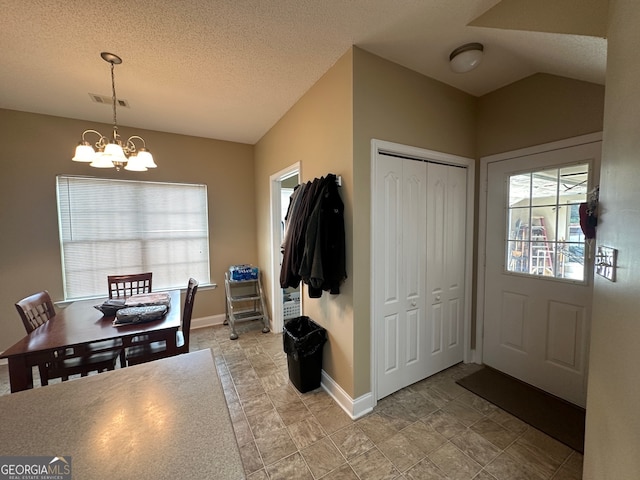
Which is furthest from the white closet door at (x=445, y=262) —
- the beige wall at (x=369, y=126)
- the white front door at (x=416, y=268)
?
the beige wall at (x=369, y=126)

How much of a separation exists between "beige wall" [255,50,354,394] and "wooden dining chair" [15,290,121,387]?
65.3 inches

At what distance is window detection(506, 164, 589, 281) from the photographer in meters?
1.97

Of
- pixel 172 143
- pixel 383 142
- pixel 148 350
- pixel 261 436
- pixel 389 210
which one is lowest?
pixel 261 436

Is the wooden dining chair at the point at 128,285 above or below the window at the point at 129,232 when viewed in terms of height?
below

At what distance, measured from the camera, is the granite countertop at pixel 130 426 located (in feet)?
2.02

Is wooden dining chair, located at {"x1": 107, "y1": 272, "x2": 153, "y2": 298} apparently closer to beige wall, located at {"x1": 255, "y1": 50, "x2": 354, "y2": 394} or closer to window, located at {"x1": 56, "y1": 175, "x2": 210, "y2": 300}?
window, located at {"x1": 56, "y1": 175, "x2": 210, "y2": 300}

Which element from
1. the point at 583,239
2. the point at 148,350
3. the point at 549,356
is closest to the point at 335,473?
the point at 148,350

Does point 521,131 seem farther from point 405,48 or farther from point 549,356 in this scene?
point 549,356

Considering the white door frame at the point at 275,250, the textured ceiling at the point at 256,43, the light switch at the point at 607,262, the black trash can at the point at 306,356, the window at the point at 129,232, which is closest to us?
the light switch at the point at 607,262

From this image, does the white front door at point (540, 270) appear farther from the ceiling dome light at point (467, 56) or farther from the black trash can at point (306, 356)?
the black trash can at point (306, 356)

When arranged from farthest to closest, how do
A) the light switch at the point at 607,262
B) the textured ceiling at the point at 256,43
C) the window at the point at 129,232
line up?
1. the window at the point at 129,232
2. the textured ceiling at the point at 256,43
3. the light switch at the point at 607,262

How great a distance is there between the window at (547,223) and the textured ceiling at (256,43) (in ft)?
2.37

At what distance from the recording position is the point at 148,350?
6.68ft

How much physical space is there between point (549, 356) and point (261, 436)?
2.41m
